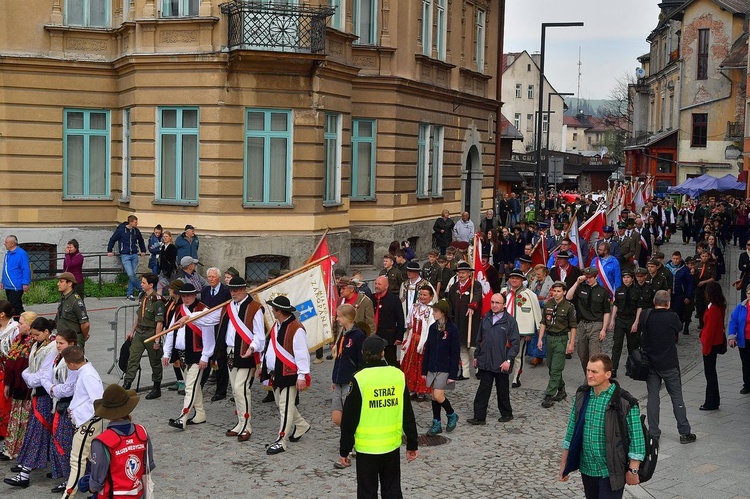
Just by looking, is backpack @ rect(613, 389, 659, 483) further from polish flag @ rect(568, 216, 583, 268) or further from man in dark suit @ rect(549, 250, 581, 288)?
polish flag @ rect(568, 216, 583, 268)

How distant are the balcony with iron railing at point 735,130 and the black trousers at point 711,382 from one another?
2155 inches

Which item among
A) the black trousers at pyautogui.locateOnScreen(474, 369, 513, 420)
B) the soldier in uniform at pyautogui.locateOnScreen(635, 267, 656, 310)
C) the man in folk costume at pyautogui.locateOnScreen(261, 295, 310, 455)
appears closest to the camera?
the man in folk costume at pyautogui.locateOnScreen(261, 295, 310, 455)

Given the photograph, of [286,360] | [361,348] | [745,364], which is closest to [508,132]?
[745,364]

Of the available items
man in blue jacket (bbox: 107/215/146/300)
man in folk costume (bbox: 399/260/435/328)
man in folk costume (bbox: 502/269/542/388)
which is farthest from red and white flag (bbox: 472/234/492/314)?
man in blue jacket (bbox: 107/215/146/300)

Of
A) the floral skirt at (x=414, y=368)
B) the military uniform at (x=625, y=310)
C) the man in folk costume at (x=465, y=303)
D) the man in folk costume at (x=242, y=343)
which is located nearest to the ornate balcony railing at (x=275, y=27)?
the man in folk costume at (x=465, y=303)

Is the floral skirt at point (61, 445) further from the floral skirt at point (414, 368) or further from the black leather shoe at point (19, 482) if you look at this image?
the floral skirt at point (414, 368)

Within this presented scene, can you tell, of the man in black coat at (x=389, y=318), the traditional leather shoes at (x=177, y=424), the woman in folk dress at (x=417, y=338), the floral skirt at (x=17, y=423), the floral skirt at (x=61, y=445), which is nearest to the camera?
the floral skirt at (x=61, y=445)

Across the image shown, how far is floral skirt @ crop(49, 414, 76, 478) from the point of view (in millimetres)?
10422

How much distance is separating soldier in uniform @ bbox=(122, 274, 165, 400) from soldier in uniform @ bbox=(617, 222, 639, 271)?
12.1 m

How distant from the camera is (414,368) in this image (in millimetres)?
14062

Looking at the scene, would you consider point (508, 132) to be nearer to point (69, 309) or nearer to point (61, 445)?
point (69, 309)

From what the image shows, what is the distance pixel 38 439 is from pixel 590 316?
8.12 metres

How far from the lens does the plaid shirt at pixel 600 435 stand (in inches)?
314

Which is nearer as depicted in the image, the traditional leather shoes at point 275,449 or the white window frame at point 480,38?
the traditional leather shoes at point 275,449
